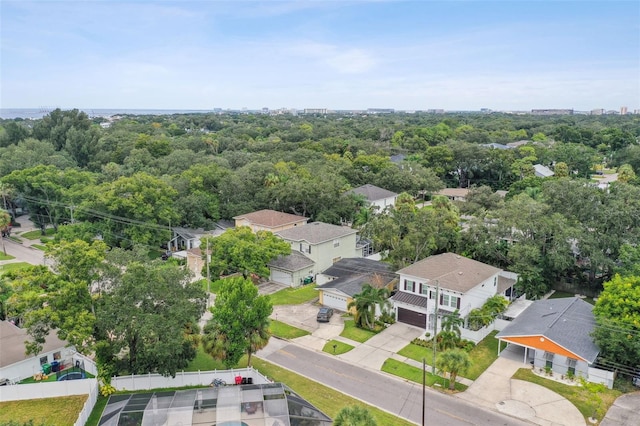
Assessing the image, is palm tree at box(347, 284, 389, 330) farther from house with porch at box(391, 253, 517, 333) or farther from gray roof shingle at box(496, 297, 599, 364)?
gray roof shingle at box(496, 297, 599, 364)

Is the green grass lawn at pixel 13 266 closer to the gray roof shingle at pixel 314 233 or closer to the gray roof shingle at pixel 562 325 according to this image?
the gray roof shingle at pixel 314 233

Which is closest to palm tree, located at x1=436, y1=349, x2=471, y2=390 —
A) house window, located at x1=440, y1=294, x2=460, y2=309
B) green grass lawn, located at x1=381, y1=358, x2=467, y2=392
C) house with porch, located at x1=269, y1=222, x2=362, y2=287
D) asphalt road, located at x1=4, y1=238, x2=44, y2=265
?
green grass lawn, located at x1=381, y1=358, x2=467, y2=392

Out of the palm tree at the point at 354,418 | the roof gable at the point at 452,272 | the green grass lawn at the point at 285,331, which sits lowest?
the green grass lawn at the point at 285,331

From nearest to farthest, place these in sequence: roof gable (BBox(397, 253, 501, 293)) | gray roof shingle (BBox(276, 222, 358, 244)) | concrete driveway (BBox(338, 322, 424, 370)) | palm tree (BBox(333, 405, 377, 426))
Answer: palm tree (BBox(333, 405, 377, 426)) < concrete driveway (BBox(338, 322, 424, 370)) < roof gable (BBox(397, 253, 501, 293)) < gray roof shingle (BBox(276, 222, 358, 244))

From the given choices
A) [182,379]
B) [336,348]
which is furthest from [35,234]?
[336,348]

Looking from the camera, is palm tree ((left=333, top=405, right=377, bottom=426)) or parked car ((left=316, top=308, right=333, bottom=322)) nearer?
palm tree ((left=333, top=405, right=377, bottom=426))

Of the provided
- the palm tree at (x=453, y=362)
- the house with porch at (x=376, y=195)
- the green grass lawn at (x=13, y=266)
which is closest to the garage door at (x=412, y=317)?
the palm tree at (x=453, y=362)

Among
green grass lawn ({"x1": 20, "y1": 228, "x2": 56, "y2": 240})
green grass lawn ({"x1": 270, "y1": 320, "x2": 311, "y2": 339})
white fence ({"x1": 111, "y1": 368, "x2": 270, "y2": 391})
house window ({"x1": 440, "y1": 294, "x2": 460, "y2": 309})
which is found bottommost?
green grass lawn ({"x1": 20, "y1": 228, "x2": 56, "y2": 240})

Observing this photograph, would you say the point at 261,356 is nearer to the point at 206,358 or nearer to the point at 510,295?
the point at 206,358
